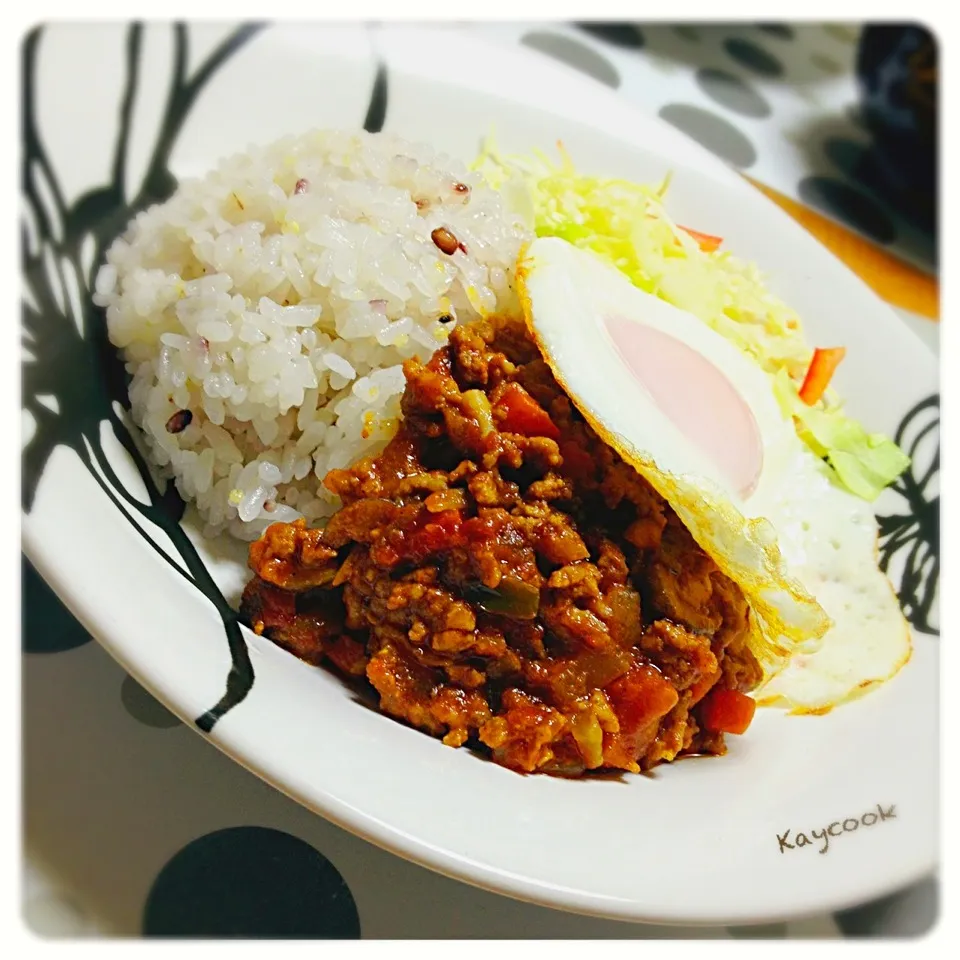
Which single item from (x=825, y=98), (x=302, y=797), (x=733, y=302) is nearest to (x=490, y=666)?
(x=302, y=797)

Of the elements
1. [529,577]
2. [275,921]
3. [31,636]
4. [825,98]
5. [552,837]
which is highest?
[825,98]

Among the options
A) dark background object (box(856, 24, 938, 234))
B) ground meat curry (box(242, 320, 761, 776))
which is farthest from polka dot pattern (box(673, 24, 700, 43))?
ground meat curry (box(242, 320, 761, 776))

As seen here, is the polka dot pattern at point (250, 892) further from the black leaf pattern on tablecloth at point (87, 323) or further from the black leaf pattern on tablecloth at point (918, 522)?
the black leaf pattern on tablecloth at point (918, 522)

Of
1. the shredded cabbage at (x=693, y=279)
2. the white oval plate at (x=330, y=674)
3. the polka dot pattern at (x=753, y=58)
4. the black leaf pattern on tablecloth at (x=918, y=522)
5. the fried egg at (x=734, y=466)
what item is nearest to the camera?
the white oval plate at (x=330, y=674)

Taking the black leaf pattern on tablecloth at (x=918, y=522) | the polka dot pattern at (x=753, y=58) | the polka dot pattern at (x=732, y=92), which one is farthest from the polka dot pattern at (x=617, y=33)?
the black leaf pattern on tablecloth at (x=918, y=522)

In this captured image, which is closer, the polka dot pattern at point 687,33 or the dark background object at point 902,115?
the dark background object at point 902,115

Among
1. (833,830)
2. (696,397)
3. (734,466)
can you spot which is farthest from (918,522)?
(833,830)

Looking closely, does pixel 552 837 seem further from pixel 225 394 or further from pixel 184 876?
pixel 225 394
